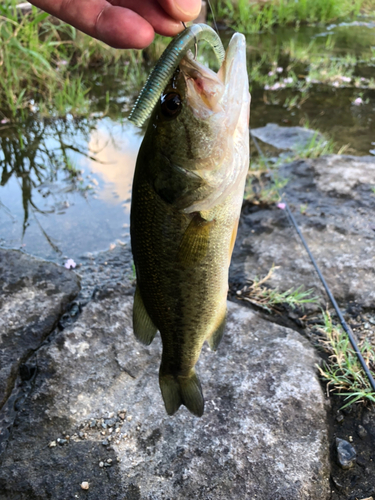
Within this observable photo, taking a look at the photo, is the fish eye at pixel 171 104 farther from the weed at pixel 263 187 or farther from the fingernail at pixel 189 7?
the weed at pixel 263 187

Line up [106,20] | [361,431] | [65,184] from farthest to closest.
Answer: [65,184]
[361,431]
[106,20]

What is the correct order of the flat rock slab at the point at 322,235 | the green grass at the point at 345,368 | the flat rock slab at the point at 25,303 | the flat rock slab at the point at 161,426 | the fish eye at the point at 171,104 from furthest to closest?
the flat rock slab at the point at 322,235 → the flat rock slab at the point at 25,303 → the green grass at the point at 345,368 → the flat rock slab at the point at 161,426 → the fish eye at the point at 171,104

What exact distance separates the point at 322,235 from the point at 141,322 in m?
2.30

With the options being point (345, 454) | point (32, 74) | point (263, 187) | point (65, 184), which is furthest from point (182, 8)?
point (32, 74)

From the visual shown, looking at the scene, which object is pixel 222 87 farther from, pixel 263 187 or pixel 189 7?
pixel 263 187

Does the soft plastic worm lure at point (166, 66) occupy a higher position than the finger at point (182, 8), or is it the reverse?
the finger at point (182, 8)

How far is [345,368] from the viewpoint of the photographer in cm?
240

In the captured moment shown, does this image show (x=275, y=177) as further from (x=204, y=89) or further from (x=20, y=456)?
(x=20, y=456)

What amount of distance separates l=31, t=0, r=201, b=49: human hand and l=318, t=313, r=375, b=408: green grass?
6.36 ft

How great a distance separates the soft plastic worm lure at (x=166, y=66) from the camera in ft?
4.34

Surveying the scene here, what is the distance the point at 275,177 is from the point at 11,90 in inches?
158

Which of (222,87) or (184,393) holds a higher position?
(222,87)

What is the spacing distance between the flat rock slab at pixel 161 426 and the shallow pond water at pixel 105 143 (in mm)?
1504

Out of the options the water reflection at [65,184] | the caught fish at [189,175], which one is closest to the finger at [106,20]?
the caught fish at [189,175]
